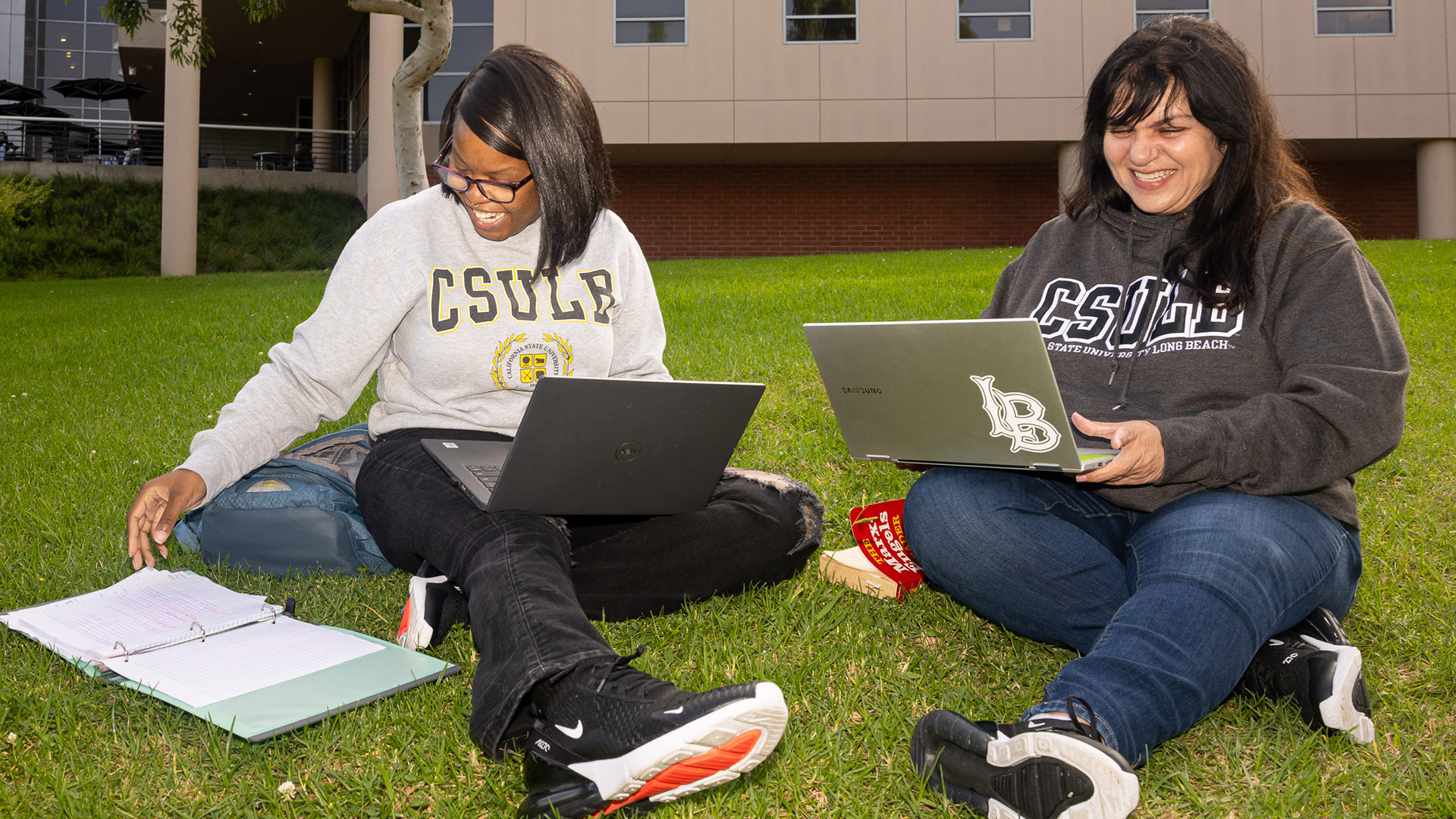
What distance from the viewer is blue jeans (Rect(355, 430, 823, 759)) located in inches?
71.1

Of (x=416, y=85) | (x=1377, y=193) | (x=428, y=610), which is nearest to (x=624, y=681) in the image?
(x=428, y=610)

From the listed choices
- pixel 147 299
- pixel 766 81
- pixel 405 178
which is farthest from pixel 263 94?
pixel 405 178

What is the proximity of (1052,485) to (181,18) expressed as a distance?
9.60 m

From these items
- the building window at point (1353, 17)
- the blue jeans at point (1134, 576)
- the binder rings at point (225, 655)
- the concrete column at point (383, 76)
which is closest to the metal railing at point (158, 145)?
the concrete column at point (383, 76)

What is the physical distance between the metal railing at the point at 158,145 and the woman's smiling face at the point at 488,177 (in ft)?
62.4

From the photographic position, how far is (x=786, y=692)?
218 cm

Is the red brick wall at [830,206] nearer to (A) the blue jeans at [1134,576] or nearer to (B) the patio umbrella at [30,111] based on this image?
(B) the patio umbrella at [30,111]

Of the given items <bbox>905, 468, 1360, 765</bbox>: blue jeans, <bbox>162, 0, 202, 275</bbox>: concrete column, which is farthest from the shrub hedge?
<bbox>905, 468, 1360, 765</bbox>: blue jeans

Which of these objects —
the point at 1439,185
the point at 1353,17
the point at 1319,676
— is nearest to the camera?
the point at 1319,676

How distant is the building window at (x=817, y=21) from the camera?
1706 centimetres

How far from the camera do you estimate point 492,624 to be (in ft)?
6.15

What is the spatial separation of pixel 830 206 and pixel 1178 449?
18.1 meters

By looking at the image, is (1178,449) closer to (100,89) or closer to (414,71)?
(414,71)

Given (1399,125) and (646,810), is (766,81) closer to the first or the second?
(1399,125)
